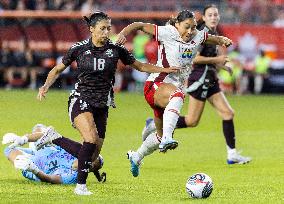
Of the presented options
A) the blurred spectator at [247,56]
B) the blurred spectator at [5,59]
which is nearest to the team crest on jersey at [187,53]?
the blurred spectator at [247,56]

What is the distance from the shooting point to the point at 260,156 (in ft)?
54.9

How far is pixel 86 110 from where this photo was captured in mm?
11703

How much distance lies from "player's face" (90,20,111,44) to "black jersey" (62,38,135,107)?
0.16m

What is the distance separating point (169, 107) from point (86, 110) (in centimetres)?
160

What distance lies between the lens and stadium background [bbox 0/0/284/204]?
12.1 meters

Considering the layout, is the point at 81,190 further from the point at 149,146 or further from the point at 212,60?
the point at 212,60

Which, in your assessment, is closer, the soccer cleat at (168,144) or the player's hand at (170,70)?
the soccer cleat at (168,144)

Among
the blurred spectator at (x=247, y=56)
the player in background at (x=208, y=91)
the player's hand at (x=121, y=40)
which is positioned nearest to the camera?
the player's hand at (x=121, y=40)

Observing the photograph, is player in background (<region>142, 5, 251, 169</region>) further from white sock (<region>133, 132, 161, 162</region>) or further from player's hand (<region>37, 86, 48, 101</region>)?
player's hand (<region>37, 86, 48, 101</region>)

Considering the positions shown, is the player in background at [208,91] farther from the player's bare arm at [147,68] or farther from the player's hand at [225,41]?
the player's bare arm at [147,68]

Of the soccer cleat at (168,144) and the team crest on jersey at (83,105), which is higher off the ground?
the team crest on jersey at (83,105)

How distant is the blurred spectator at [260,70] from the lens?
114 ft

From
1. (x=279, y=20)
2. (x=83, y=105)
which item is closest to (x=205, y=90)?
(x=83, y=105)

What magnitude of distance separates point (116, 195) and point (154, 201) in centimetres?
68
